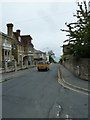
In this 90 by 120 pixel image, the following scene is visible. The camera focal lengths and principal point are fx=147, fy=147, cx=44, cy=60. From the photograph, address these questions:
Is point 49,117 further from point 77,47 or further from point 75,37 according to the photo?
point 75,37

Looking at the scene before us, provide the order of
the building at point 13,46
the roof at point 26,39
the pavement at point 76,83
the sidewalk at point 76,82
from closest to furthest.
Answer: the pavement at point 76,83 → the sidewalk at point 76,82 → the building at point 13,46 → the roof at point 26,39


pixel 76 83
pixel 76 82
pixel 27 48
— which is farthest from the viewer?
pixel 27 48

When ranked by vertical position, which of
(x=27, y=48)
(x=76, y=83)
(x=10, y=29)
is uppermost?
(x=10, y=29)

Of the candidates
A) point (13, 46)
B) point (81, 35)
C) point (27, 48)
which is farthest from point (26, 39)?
point (81, 35)

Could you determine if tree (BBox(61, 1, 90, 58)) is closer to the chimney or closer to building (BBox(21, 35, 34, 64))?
the chimney

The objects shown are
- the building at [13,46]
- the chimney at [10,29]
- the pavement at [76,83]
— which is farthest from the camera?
the chimney at [10,29]

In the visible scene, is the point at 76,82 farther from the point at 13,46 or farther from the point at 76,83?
the point at 13,46

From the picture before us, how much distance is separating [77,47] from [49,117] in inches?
375

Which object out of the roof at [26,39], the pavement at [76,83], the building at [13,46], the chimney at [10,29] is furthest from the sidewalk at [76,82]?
the roof at [26,39]

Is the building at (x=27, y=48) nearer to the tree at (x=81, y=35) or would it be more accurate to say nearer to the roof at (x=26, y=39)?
the roof at (x=26, y=39)

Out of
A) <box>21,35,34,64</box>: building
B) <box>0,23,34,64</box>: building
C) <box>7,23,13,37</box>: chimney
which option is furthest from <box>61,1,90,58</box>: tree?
<box>21,35,34,64</box>: building

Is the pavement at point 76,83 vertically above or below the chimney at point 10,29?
below

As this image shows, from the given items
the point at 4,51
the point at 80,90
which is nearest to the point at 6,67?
the point at 4,51

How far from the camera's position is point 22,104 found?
624 cm
